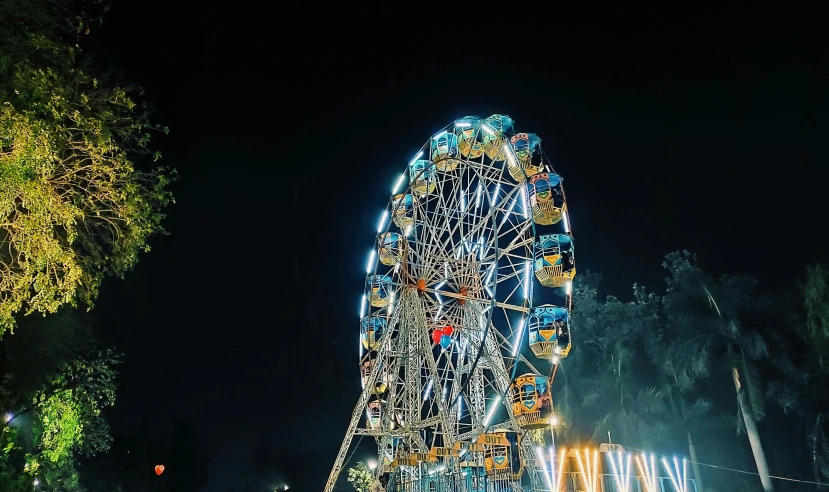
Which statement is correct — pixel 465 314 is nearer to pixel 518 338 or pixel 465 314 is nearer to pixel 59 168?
pixel 518 338

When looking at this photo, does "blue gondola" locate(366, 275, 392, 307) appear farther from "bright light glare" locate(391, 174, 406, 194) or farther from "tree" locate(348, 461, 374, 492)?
"tree" locate(348, 461, 374, 492)

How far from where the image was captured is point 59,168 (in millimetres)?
8648

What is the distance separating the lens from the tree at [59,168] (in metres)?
7.48

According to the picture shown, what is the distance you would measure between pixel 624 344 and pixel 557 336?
13736mm

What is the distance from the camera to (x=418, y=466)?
17875 mm

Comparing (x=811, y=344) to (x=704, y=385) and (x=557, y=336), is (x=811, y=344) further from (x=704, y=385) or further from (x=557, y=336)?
(x=557, y=336)

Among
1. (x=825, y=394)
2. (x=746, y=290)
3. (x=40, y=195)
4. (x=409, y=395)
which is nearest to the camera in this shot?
(x=40, y=195)

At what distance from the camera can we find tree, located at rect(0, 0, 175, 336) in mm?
7484

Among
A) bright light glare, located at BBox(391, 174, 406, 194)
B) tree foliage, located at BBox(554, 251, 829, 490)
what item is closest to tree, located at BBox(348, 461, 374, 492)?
tree foliage, located at BBox(554, 251, 829, 490)

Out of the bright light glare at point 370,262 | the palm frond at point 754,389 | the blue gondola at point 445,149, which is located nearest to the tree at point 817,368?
the palm frond at point 754,389

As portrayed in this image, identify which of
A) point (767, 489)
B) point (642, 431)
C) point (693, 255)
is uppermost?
point (693, 255)

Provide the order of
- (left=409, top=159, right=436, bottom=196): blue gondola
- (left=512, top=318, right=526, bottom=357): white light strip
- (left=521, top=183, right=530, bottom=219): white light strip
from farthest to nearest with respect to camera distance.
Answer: (left=409, top=159, right=436, bottom=196): blue gondola, (left=521, top=183, right=530, bottom=219): white light strip, (left=512, top=318, right=526, bottom=357): white light strip

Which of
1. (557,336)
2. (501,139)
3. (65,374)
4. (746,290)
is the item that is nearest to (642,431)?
(746,290)

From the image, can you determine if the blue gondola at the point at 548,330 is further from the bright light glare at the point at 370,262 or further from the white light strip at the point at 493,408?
the bright light glare at the point at 370,262
